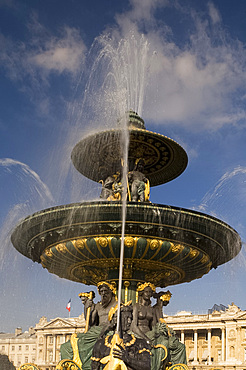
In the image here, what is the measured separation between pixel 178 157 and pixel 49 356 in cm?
7062

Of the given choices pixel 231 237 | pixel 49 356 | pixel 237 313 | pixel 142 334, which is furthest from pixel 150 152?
pixel 49 356

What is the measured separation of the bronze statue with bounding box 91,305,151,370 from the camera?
7.16 meters

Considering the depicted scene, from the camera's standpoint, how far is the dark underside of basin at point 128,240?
26.2 feet

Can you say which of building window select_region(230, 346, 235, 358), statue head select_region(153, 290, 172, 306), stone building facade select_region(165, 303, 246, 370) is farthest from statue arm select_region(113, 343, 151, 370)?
building window select_region(230, 346, 235, 358)

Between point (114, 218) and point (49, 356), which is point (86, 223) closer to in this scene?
point (114, 218)

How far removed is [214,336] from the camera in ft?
238

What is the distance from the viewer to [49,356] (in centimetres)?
7556

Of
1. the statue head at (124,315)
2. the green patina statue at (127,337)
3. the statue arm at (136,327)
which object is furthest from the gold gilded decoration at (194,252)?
the statue head at (124,315)

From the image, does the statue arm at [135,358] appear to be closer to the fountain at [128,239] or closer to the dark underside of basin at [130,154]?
the fountain at [128,239]

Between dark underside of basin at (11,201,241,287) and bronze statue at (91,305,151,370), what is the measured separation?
3.39ft

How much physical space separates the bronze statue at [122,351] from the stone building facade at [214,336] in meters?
63.1

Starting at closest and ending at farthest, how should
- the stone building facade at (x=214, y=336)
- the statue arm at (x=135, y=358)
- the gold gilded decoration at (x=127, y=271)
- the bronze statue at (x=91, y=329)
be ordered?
the statue arm at (x=135, y=358) → the bronze statue at (x=91, y=329) → the gold gilded decoration at (x=127, y=271) → the stone building facade at (x=214, y=336)

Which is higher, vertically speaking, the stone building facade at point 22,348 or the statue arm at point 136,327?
the statue arm at point 136,327

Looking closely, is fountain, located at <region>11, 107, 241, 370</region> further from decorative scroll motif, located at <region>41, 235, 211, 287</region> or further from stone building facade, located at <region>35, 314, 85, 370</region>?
stone building facade, located at <region>35, 314, 85, 370</region>
